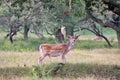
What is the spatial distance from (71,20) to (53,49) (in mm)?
9543

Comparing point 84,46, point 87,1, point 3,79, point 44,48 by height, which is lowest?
point 84,46

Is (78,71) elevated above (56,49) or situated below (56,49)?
above

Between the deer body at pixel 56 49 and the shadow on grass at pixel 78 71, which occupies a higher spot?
the shadow on grass at pixel 78 71

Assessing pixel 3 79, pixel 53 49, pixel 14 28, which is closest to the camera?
pixel 3 79

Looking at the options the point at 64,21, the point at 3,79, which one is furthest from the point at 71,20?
the point at 3,79

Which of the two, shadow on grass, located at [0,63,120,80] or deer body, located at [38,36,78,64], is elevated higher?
shadow on grass, located at [0,63,120,80]

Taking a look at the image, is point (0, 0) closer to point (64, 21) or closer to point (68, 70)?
point (68, 70)

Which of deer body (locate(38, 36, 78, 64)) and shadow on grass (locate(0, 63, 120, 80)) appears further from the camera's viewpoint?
deer body (locate(38, 36, 78, 64))

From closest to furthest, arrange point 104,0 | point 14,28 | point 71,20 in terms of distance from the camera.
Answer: point 104,0 → point 71,20 → point 14,28

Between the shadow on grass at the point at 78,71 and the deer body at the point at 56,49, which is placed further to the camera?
the deer body at the point at 56,49

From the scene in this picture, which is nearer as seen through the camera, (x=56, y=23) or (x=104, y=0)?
(x=104, y=0)

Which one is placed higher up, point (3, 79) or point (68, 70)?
point (3, 79)

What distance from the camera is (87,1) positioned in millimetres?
12625

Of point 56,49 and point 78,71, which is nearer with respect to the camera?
point 78,71
